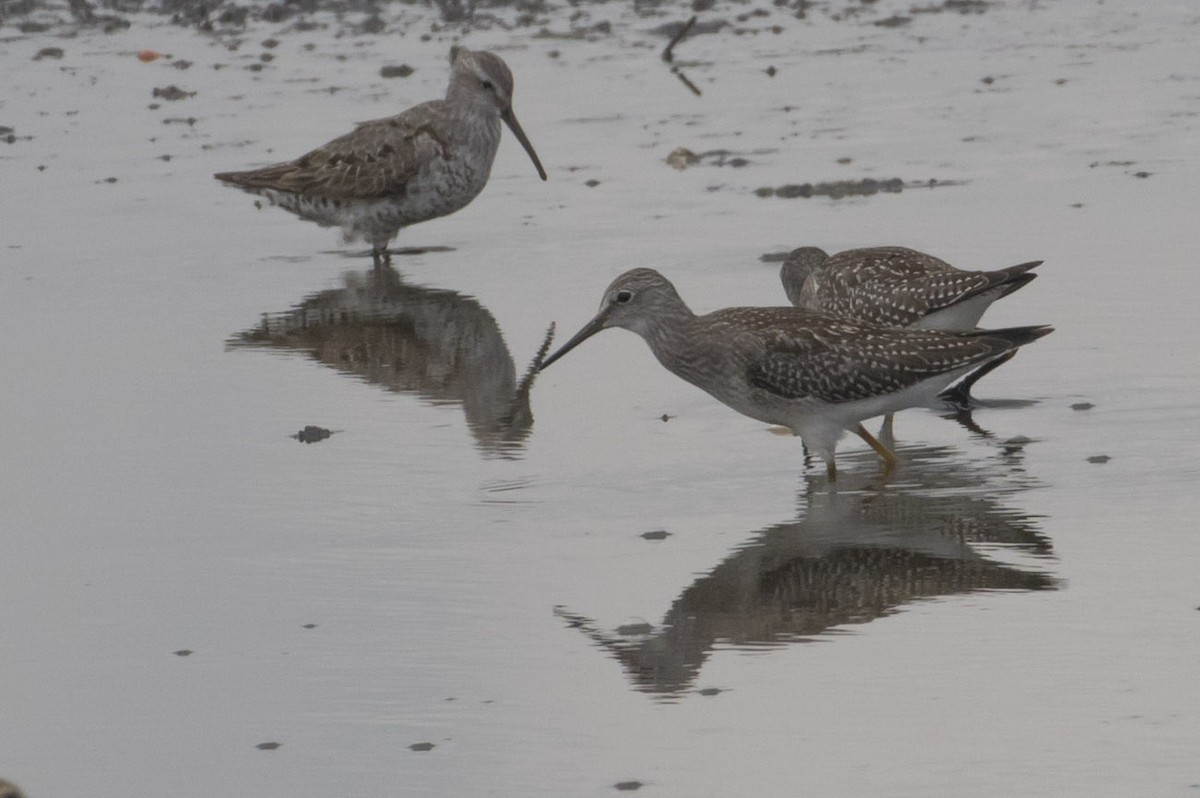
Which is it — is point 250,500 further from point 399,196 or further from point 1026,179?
point 1026,179

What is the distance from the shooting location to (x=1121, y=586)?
784 cm

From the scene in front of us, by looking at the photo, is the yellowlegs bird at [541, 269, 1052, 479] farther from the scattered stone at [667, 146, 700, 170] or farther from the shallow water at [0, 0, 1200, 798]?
the scattered stone at [667, 146, 700, 170]

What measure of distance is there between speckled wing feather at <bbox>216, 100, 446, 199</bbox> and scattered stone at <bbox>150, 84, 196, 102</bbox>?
5.97 meters

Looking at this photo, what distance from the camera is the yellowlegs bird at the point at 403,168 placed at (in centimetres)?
1549

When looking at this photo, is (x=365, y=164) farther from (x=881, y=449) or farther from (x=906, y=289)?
(x=881, y=449)

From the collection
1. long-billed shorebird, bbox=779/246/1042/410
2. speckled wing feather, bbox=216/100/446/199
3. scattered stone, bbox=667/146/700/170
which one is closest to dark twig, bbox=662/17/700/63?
scattered stone, bbox=667/146/700/170

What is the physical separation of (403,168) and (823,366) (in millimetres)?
6129

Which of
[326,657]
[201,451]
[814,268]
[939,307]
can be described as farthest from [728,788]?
[814,268]

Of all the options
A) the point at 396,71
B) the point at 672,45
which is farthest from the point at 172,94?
the point at 672,45

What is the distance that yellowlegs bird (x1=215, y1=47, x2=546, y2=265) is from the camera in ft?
50.8

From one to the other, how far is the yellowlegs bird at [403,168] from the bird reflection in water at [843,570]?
6.46 metres

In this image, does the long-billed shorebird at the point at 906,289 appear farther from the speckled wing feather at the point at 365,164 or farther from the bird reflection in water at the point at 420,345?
the speckled wing feather at the point at 365,164

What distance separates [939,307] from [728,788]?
18.6 ft

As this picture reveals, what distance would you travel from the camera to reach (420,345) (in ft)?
41.9
